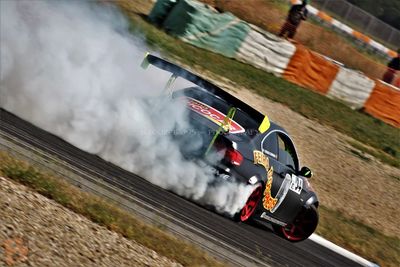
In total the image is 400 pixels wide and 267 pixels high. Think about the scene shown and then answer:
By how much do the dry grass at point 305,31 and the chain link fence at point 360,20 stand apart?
79.4 ft

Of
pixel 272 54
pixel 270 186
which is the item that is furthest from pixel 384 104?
pixel 270 186

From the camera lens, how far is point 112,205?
7.37m

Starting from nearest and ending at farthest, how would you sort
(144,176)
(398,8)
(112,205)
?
1. (112,205)
2. (144,176)
3. (398,8)

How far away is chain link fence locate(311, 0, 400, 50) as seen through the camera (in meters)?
51.1

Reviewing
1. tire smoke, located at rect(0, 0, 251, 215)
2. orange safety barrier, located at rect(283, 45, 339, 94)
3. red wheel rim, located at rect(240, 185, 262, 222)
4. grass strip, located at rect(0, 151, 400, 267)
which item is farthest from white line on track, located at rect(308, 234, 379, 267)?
orange safety barrier, located at rect(283, 45, 339, 94)

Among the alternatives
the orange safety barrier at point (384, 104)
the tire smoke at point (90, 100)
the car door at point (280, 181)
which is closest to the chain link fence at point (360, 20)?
the orange safety barrier at point (384, 104)

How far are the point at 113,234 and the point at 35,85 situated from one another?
8.43 feet

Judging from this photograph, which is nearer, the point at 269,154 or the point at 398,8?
the point at 269,154

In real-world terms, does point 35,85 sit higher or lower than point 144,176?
higher

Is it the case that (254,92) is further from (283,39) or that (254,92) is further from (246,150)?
(246,150)

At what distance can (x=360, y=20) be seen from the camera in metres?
52.0

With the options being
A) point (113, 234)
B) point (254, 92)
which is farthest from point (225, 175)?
point (254, 92)

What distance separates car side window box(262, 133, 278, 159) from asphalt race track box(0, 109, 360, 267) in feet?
3.37

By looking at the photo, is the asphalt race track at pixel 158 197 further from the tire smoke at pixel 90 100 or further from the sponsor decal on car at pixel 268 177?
the sponsor decal on car at pixel 268 177
